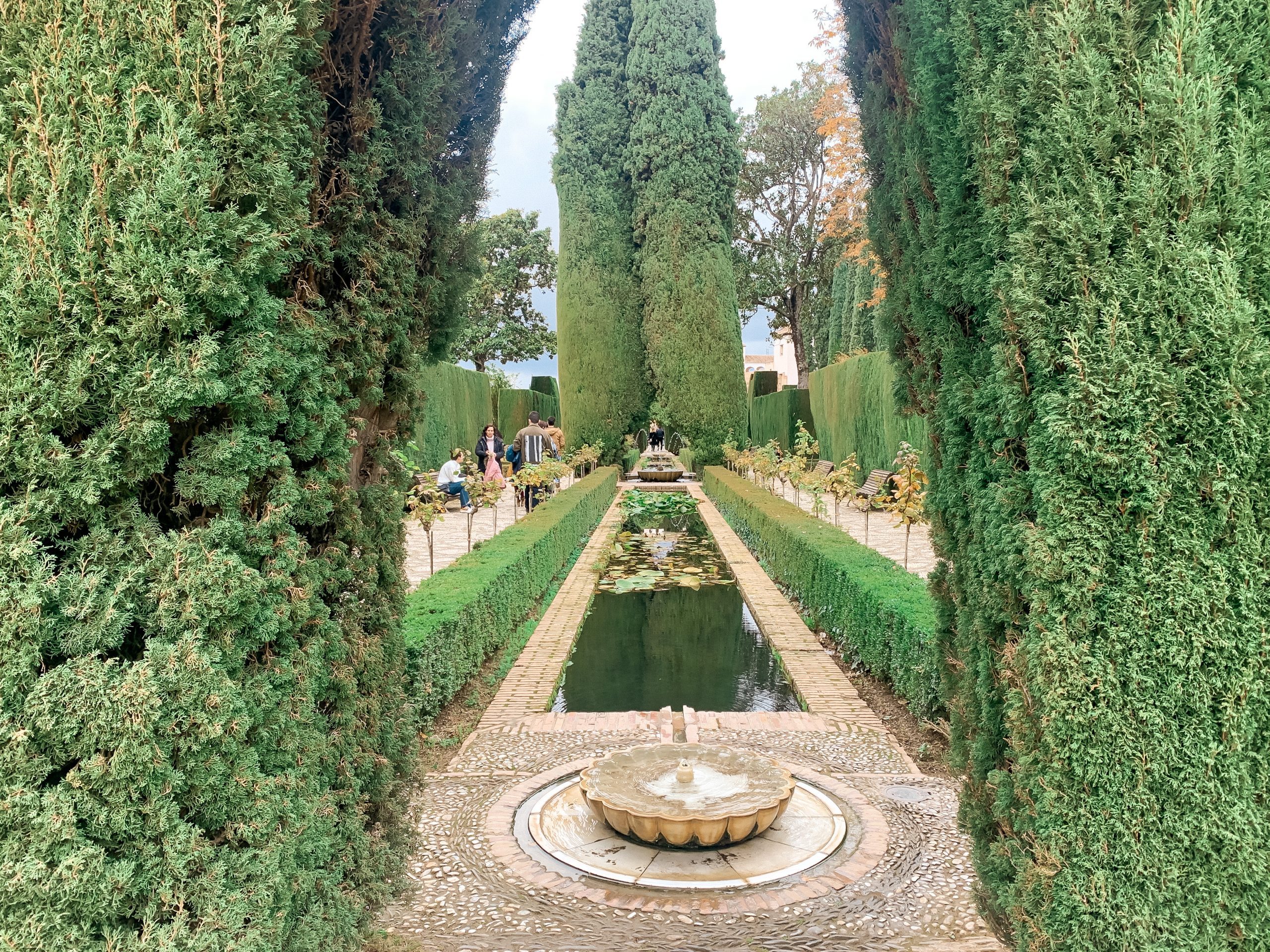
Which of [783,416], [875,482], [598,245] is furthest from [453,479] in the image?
[783,416]

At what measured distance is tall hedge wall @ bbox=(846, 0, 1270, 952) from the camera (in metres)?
1.89

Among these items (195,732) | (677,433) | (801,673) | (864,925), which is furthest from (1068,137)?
(677,433)

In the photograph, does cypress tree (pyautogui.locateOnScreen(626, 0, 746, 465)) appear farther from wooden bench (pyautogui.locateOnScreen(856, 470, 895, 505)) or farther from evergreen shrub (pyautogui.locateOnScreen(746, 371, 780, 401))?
evergreen shrub (pyautogui.locateOnScreen(746, 371, 780, 401))

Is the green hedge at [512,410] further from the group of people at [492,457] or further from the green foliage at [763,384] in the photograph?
the group of people at [492,457]

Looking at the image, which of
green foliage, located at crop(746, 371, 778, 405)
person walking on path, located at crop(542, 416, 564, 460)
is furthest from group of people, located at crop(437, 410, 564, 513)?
green foliage, located at crop(746, 371, 778, 405)

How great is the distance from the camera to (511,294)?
34344 mm

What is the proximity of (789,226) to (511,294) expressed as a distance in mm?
12491

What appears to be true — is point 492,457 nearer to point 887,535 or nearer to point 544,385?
point 887,535

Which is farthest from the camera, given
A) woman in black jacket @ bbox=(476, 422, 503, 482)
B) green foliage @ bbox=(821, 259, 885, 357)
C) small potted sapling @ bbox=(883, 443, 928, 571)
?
green foliage @ bbox=(821, 259, 885, 357)

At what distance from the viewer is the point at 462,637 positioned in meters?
5.54

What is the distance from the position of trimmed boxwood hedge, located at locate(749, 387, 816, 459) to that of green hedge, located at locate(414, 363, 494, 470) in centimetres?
916

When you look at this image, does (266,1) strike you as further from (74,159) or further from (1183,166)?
(1183,166)

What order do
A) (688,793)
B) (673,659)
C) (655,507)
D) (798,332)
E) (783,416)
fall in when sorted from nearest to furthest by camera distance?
(688,793) < (673,659) < (655,507) < (783,416) < (798,332)

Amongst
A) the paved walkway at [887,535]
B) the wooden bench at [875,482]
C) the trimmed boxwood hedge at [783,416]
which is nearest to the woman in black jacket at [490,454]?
the paved walkway at [887,535]
